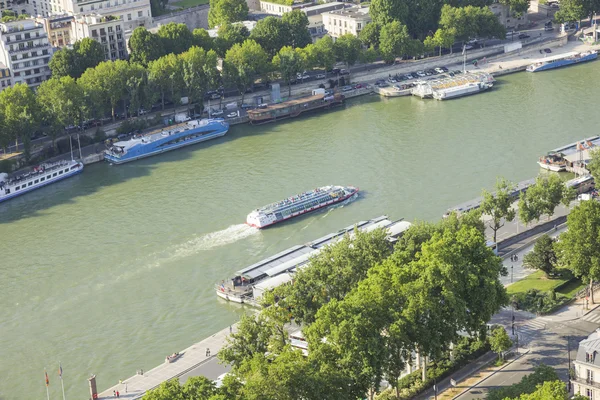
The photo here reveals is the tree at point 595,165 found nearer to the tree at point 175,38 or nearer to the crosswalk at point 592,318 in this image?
the crosswalk at point 592,318

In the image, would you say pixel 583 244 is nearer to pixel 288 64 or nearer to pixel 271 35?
pixel 288 64

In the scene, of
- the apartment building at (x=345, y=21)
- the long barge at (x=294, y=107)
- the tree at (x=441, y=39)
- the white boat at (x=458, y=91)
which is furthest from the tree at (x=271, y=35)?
the white boat at (x=458, y=91)

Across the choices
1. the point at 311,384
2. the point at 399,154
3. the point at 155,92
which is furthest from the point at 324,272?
the point at 155,92

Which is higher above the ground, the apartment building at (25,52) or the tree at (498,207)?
the apartment building at (25,52)

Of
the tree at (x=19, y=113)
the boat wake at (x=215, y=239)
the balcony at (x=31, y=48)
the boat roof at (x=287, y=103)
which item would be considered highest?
the balcony at (x=31, y=48)

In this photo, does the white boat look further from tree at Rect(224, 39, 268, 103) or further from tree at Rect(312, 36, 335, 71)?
tree at Rect(224, 39, 268, 103)

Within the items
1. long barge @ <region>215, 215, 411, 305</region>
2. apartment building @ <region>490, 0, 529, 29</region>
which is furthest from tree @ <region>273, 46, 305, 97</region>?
long barge @ <region>215, 215, 411, 305</region>
